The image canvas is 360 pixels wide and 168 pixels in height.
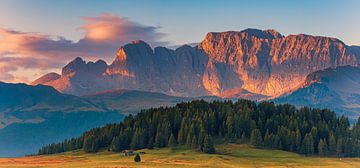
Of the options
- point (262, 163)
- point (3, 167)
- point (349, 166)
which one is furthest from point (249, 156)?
point (3, 167)

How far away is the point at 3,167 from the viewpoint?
146125 mm

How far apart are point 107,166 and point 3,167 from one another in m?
33.4

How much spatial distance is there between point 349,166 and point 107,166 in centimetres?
7713

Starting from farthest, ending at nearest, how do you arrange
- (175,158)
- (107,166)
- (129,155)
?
(129,155)
(175,158)
(107,166)

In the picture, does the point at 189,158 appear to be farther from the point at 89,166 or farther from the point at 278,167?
the point at 89,166

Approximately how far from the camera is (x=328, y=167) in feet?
510

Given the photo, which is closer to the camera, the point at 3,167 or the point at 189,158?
the point at 3,167

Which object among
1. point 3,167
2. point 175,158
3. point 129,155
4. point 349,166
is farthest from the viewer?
point 129,155

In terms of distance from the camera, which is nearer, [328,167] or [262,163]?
[328,167]

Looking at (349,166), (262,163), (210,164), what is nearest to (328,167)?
(349,166)

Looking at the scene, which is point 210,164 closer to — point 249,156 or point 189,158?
point 189,158

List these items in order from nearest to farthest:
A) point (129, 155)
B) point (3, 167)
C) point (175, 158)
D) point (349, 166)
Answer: point (3, 167) < point (349, 166) < point (175, 158) < point (129, 155)

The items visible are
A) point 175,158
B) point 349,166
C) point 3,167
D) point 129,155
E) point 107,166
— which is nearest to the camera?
point 107,166

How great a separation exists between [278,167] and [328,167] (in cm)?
1624
